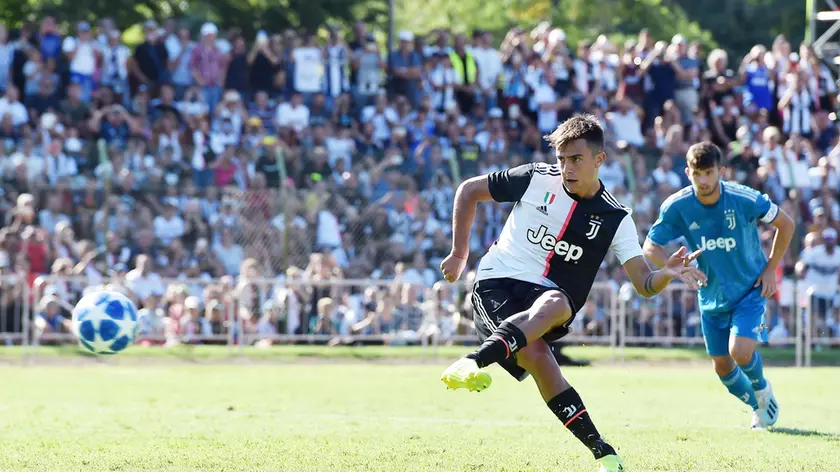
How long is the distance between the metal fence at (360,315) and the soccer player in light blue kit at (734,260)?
8.51m

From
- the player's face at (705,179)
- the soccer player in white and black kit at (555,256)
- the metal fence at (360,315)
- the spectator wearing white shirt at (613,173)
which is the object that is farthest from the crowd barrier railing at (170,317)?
the soccer player in white and black kit at (555,256)

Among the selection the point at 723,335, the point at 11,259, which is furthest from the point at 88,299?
the point at 11,259

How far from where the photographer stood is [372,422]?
991cm

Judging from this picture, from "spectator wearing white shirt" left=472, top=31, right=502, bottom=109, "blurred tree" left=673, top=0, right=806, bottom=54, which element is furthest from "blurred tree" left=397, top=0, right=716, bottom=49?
"spectator wearing white shirt" left=472, top=31, right=502, bottom=109

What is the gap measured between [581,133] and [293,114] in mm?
15784

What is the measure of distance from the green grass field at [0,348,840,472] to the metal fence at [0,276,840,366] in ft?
7.09

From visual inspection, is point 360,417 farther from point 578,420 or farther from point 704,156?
point 578,420

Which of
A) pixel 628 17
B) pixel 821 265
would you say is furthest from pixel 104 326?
pixel 628 17

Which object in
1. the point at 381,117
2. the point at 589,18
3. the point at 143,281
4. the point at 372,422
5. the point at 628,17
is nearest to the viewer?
the point at 372,422

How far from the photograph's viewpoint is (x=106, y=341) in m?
10.5

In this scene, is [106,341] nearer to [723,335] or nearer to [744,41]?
[723,335]

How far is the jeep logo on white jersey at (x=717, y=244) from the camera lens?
967cm

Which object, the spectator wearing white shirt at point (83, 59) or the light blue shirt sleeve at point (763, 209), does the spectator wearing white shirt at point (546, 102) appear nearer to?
the spectator wearing white shirt at point (83, 59)

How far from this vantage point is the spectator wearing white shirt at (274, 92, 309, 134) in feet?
72.8
